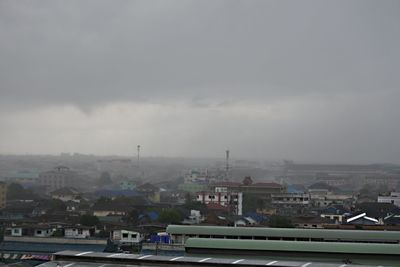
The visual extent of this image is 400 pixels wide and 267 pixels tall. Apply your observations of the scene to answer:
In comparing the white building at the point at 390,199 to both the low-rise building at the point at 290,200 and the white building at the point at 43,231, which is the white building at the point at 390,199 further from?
the white building at the point at 43,231

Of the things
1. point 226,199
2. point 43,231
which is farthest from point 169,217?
point 226,199

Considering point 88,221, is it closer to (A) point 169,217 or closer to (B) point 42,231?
(B) point 42,231

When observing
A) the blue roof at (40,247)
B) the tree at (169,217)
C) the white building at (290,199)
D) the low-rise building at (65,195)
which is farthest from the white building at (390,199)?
the blue roof at (40,247)

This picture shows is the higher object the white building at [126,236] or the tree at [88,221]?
the tree at [88,221]

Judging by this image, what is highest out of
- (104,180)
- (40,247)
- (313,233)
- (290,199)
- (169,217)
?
(104,180)

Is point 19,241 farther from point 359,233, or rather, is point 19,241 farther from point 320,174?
point 320,174

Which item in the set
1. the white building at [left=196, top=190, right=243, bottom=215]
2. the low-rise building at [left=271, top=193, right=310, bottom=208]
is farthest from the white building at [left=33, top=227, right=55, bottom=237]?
the low-rise building at [left=271, top=193, right=310, bottom=208]

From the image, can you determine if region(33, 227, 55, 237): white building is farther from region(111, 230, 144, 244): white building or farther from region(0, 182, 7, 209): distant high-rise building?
region(0, 182, 7, 209): distant high-rise building
